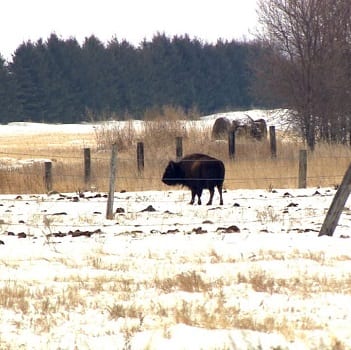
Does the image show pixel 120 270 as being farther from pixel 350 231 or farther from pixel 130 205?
pixel 130 205

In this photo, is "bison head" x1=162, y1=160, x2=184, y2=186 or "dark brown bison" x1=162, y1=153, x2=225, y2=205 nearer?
"dark brown bison" x1=162, y1=153, x2=225, y2=205

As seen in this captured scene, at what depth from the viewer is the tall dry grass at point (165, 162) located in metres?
23.7

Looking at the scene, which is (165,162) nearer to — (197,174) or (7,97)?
(197,174)

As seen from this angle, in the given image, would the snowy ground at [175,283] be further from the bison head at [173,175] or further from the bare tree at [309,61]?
the bare tree at [309,61]

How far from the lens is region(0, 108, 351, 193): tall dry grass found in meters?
23.7

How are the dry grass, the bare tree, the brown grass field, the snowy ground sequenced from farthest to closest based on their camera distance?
the bare tree
the brown grass field
the dry grass
the snowy ground

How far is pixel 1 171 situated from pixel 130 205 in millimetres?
6486

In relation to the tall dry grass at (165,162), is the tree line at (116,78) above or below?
above

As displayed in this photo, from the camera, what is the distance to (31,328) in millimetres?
6656

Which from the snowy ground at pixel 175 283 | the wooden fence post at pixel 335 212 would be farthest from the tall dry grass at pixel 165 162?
the wooden fence post at pixel 335 212

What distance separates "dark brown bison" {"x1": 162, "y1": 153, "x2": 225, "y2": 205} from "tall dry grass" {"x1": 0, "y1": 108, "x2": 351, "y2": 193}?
2344 mm

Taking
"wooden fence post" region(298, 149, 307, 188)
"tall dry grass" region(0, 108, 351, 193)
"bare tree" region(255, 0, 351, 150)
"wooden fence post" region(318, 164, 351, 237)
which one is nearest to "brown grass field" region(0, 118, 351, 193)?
"tall dry grass" region(0, 108, 351, 193)

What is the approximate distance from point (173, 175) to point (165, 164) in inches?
237

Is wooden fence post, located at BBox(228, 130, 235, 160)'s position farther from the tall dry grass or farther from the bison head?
the bison head
